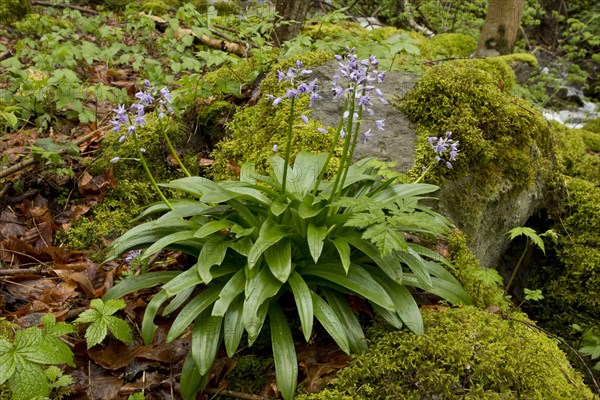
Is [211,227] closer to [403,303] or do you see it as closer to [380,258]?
[380,258]

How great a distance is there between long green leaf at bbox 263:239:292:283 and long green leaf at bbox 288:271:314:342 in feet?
0.24

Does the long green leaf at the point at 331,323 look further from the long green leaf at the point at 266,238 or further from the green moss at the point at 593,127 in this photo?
the green moss at the point at 593,127

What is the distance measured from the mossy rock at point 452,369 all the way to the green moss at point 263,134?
63.9 inches

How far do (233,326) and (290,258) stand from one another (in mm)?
416

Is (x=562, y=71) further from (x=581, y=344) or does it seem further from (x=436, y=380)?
(x=436, y=380)

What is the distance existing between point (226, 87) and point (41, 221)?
6.06 ft

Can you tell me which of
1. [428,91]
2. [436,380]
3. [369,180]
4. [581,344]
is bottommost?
[581,344]

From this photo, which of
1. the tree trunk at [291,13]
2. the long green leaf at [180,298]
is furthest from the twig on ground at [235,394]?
the tree trunk at [291,13]

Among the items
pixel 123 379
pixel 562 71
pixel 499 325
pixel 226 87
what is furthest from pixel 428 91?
pixel 562 71

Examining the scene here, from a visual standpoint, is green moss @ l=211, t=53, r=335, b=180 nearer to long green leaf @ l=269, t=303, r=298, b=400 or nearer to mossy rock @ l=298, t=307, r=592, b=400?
long green leaf @ l=269, t=303, r=298, b=400

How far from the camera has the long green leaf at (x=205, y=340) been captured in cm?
224

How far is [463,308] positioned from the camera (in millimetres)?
2674

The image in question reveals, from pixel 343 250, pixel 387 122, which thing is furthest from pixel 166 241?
pixel 387 122

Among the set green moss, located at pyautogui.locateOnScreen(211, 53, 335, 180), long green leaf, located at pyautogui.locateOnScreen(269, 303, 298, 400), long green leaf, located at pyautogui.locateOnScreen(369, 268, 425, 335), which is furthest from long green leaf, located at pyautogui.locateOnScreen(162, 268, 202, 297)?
green moss, located at pyautogui.locateOnScreen(211, 53, 335, 180)
